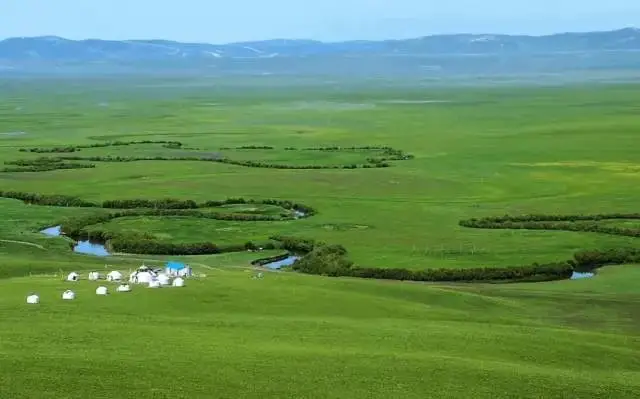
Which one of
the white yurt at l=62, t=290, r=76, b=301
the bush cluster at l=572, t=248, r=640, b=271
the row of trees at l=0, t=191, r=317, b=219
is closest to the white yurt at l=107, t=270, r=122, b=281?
the white yurt at l=62, t=290, r=76, b=301

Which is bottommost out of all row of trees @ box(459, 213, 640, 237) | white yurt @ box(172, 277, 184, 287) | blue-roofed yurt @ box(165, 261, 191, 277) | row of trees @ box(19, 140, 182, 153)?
row of trees @ box(19, 140, 182, 153)

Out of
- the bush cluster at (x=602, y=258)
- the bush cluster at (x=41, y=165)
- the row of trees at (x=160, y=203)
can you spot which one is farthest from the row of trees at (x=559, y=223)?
the bush cluster at (x=41, y=165)

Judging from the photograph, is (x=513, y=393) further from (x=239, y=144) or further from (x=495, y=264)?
(x=239, y=144)

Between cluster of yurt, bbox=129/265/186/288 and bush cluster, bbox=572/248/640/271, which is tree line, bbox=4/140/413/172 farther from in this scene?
cluster of yurt, bbox=129/265/186/288

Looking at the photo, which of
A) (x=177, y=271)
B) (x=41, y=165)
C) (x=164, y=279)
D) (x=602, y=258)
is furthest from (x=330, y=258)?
(x=41, y=165)

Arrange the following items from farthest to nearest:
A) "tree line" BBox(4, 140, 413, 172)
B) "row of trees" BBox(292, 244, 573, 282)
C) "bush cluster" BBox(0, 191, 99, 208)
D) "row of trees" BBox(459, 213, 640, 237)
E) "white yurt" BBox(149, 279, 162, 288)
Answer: "tree line" BBox(4, 140, 413, 172), "bush cluster" BBox(0, 191, 99, 208), "row of trees" BBox(459, 213, 640, 237), "row of trees" BBox(292, 244, 573, 282), "white yurt" BBox(149, 279, 162, 288)
